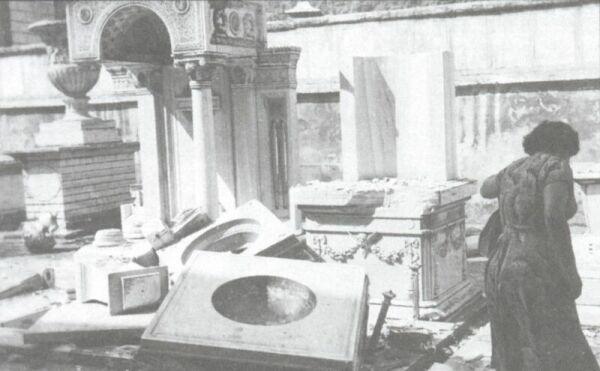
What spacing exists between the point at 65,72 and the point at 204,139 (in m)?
5.50

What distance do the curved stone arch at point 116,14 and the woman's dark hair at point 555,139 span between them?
A: 4.96 metres

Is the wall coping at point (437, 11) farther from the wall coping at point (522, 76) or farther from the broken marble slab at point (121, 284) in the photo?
the broken marble slab at point (121, 284)

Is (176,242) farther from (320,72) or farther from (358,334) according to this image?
(320,72)

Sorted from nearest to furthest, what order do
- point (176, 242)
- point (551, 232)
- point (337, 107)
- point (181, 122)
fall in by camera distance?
point (551, 232) < point (176, 242) < point (181, 122) < point (337, 107)

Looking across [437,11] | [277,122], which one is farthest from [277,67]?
[437,11]

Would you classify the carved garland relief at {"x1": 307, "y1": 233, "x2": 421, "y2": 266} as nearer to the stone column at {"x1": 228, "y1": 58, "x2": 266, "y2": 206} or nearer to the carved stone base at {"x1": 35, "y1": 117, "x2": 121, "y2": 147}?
the stone column at {"x1": 228, "y1": 58, "x2": 266, "y2": 206}

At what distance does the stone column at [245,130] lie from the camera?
9.66 meters

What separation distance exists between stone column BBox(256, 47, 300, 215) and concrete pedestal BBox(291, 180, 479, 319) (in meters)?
2.53

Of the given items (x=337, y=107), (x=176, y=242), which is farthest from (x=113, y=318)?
(x=337, y=107)

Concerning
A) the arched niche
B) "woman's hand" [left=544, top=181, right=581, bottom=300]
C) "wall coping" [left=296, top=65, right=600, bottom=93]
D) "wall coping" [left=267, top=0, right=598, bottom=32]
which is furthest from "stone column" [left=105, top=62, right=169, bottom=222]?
"woman's hand" [left=544, top=181, right=581, bottom=300]

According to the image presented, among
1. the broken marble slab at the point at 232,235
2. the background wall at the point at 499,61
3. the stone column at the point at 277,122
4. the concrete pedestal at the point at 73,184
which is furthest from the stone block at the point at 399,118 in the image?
the concrete pedestal at the point at 73,184

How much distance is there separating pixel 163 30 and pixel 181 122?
1207mm

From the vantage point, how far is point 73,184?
1295 cm

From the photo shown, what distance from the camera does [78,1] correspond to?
9.38m
